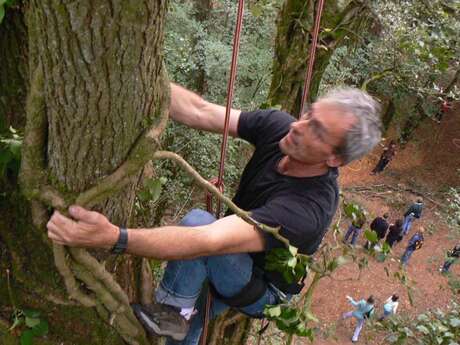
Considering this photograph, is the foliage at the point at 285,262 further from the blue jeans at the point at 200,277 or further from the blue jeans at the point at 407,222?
the blue jeans at the point at 407,222

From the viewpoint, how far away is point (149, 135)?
1400 mm

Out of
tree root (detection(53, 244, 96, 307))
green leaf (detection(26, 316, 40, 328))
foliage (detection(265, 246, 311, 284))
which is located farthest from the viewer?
foliage (detection(265, 246, 311, 284))

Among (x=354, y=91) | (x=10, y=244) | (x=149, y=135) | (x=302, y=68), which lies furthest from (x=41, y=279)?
(x=302, y=68)

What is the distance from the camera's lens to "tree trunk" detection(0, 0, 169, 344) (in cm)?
112

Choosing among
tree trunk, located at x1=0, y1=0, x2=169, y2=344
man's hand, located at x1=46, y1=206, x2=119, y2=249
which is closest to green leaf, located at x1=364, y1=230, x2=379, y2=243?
tree trunk, located at x1=0, y1=0, x2=169, y2=344

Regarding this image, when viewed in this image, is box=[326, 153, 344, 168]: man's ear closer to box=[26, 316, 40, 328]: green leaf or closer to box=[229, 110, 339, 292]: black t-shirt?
box=[229, 110, 339, 292]: black t-shirt

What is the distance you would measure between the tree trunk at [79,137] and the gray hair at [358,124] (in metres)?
0.90

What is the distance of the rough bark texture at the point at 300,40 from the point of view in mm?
3820

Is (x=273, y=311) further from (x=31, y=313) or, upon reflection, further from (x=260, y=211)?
(x=31, y=313)

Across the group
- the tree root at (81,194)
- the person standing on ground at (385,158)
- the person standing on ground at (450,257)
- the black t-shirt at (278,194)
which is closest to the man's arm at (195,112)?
the black t-shirt at (278,194)

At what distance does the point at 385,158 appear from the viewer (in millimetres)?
13938

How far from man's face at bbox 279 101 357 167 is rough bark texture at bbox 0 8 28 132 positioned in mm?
1142

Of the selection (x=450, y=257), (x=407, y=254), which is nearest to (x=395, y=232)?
(x=407, y=254)

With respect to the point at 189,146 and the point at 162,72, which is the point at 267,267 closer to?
the point at 162,72
